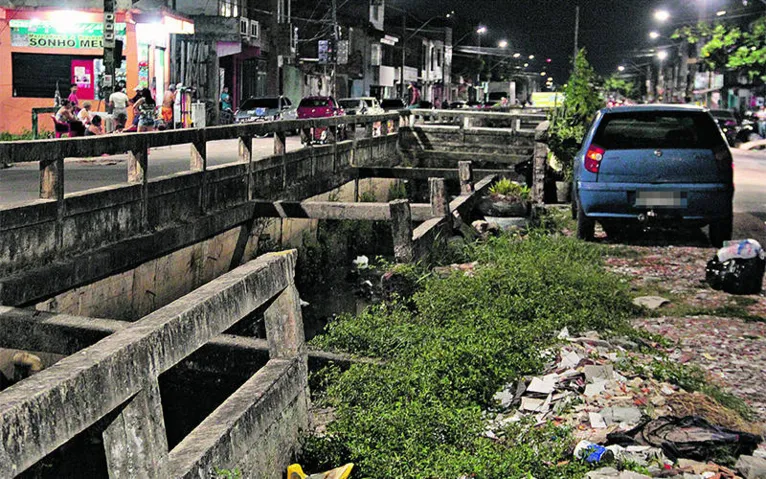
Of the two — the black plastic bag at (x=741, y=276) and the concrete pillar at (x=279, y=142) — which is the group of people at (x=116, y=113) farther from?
the black plastic bag at (x=741, y=276)

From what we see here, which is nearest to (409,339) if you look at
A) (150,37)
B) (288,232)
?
(288,232)

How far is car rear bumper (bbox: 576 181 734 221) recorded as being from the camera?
1248 cm

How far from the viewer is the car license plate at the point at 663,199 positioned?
12.5m

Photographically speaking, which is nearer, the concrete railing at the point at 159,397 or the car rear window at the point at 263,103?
the concrete railing at the point at 159,397

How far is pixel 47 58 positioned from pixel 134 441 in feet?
110

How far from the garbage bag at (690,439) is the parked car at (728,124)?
4360 centimetres

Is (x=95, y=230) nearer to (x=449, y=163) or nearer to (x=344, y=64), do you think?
(x=449, y=163)

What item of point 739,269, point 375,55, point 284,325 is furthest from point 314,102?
point 284,325

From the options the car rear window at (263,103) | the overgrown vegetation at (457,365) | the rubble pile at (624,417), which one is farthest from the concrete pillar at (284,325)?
the car rear window at (263,103)

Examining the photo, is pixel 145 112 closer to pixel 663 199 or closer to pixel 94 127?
pixel 94 127

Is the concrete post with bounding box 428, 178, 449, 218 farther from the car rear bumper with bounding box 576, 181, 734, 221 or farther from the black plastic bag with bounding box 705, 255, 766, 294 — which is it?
the black plastic bag with bounding box 705, 255, 766, 294

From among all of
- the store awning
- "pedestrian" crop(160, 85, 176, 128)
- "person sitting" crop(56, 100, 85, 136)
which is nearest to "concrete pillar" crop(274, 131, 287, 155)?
"person sitting" crop(56, 100, 85, 136)

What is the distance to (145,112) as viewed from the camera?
2827 cm

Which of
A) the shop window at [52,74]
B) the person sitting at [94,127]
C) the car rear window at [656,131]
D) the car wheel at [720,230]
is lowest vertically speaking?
the car wheel at [720,230]
